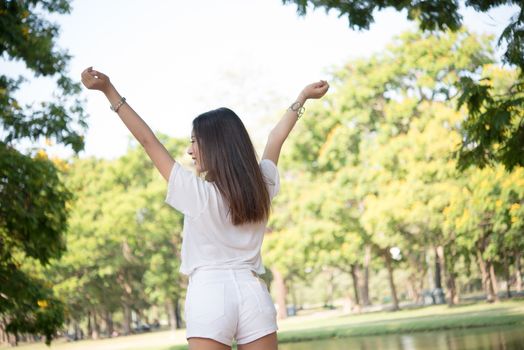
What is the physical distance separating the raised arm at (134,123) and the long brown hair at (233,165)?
0.44ft

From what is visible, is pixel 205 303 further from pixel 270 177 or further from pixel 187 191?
pixel 270 177

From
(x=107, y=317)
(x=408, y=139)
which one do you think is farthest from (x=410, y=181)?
(x=107, y=317)

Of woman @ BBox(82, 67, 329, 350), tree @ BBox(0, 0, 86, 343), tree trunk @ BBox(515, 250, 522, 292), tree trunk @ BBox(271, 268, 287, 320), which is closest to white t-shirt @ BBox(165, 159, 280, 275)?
woman @ BBox(82, 67, 329, 350)

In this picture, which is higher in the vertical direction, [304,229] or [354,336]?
[304,229]

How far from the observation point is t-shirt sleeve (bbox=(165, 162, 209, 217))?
2.56m

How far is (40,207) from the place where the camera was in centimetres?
1251

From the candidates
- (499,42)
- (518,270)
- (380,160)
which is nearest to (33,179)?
(499,42)

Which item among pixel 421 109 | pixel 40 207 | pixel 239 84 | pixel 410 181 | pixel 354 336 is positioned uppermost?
pixel 239 84

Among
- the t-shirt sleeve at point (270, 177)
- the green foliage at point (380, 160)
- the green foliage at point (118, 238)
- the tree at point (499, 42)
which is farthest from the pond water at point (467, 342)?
the green foliage at point (118, 238)

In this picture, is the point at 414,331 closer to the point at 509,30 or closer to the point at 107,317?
the point at 509,30

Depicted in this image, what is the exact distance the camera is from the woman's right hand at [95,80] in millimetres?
2652

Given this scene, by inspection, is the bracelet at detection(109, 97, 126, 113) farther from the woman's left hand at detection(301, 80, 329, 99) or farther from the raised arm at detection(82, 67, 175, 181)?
the woman's left hand at detection(301, 80, 329, 99)

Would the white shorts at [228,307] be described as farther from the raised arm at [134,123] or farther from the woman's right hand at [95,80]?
the woman's right hand at [95,80]

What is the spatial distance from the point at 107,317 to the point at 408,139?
31187mm
